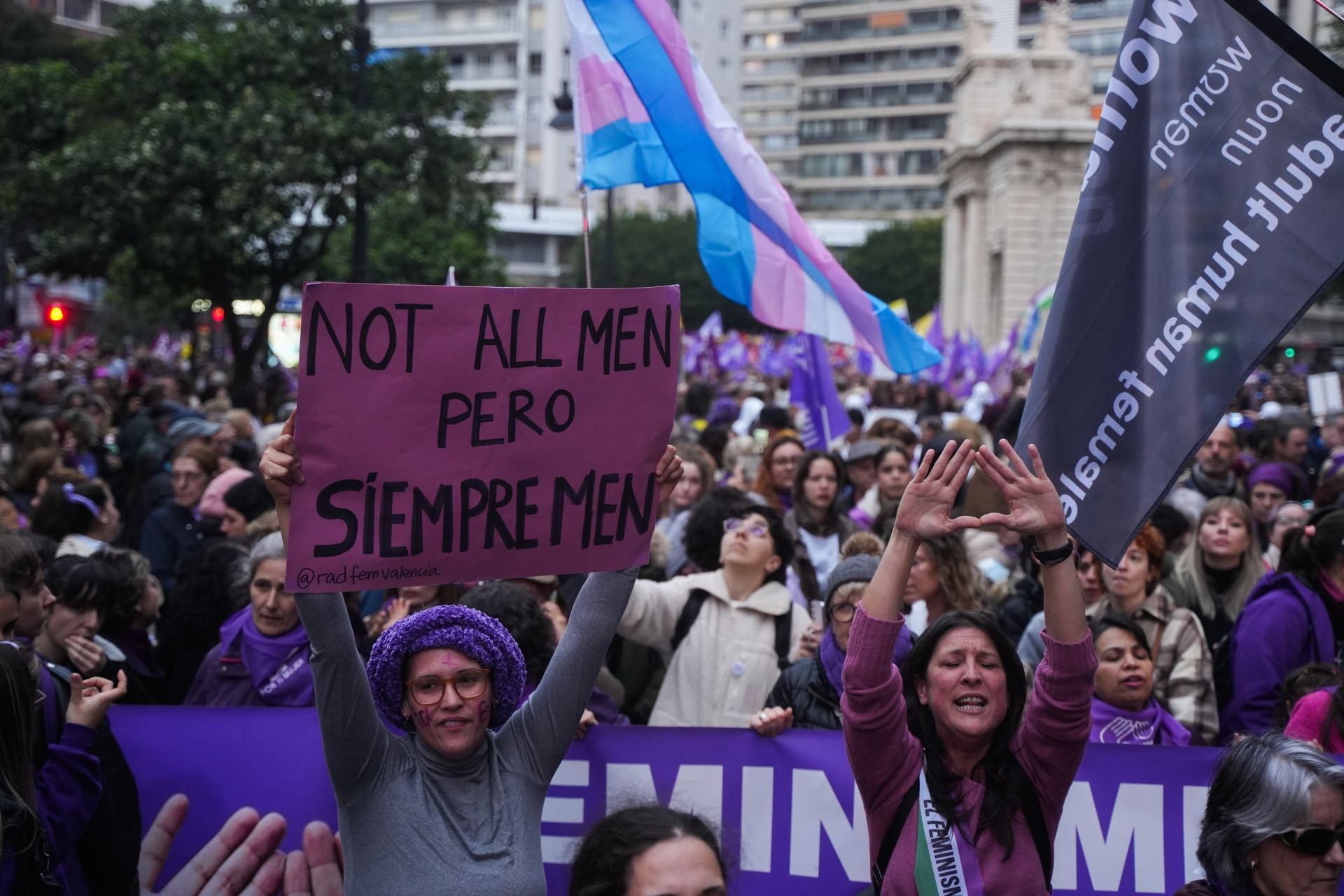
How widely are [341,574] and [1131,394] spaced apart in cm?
188

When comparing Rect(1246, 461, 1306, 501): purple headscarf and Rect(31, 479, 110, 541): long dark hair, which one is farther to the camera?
Rect(1246, 461, 1306, 501): purple headscarf

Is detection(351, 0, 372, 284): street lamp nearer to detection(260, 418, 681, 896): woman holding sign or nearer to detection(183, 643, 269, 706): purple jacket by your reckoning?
detection(183, 643, 269, 706): purple jacket

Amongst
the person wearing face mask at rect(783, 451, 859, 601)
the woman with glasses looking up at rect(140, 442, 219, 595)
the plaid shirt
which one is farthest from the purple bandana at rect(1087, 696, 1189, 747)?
the woman with glasses looking up at rect(140, 442, 219, 595)

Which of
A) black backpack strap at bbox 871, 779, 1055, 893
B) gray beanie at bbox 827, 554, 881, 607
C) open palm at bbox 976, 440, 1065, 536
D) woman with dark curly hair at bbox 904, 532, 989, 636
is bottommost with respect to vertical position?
black backpack strap at bbox 871, 779, 1055, 893

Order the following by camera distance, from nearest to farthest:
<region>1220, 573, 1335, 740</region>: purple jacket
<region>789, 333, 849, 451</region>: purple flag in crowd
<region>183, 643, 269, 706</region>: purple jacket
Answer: <region>183, 643, 269, 706</region>: purple jacket
<region>1220, 573, 1335, 740</region>: purple jacket
<region>789, 333, 849, 451</region>: purple flag in crowd

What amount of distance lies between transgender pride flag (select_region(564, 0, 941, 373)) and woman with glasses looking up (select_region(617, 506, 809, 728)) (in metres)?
1.96

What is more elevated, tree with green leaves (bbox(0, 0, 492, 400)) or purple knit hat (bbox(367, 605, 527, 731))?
tree with green leaves (bbox(0, 0, 492, 400))

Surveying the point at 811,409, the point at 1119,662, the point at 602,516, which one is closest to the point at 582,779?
the point at 602,516

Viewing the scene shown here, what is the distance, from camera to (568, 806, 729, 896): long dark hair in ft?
8.46

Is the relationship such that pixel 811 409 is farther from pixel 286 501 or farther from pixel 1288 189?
pixel 286 501

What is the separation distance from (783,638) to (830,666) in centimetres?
79

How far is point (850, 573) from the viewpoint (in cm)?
466

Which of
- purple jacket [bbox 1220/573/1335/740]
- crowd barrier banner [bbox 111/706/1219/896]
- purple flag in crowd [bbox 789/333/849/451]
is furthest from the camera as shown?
purple flag in crowd [bbox 789/333/849/451]

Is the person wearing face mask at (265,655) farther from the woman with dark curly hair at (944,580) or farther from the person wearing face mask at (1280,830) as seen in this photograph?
the person wearing face mask at (1280,830)
